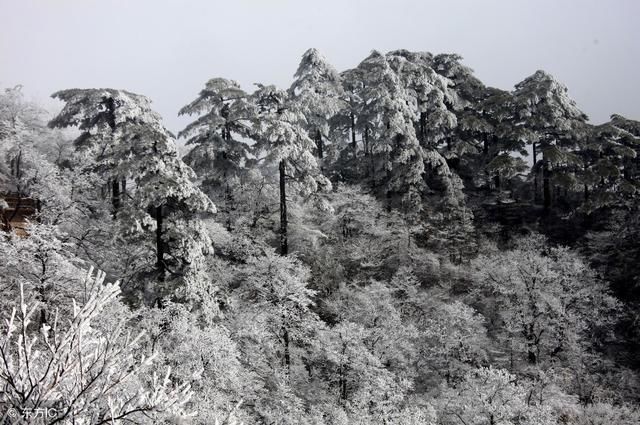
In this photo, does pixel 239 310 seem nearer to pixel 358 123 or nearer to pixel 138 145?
pixel 138 145

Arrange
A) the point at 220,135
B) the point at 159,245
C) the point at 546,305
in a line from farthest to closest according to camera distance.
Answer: the point at 220,135
the point at 546,305
the point at 159,245

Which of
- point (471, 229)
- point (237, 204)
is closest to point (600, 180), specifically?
point (471, 229)

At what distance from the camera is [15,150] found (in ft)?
87.2

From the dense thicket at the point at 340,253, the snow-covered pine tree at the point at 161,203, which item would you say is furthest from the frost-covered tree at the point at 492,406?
the snow-covered pine tree at the point at 161,203

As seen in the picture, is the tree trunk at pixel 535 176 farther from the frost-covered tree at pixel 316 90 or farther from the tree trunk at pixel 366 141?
the frost-covered tree at pixel 316 90

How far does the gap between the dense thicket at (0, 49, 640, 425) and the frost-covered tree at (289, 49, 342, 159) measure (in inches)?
8.8

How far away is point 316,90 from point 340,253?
15099 mm

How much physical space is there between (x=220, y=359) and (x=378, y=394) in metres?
8.77

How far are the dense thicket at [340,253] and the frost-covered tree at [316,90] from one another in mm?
225

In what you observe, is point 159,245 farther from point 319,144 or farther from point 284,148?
point 319,144

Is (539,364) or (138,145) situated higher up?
(138,145)

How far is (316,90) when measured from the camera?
122 ft

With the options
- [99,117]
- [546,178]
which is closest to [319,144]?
[546,178]

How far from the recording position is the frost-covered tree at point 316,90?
35688mm
